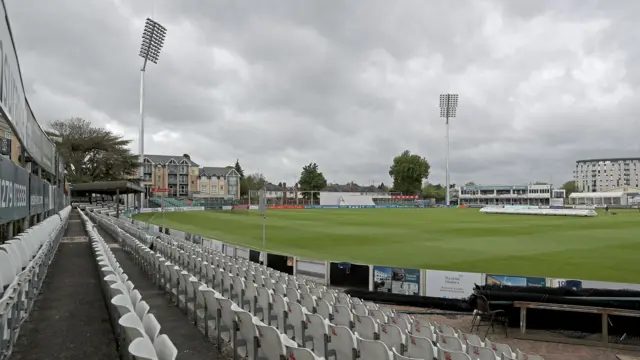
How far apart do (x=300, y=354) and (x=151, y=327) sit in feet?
4.55

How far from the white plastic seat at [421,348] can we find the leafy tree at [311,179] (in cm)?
12446

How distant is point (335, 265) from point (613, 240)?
75.9ft

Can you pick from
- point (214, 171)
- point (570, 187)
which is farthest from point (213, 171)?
point (570, 187)

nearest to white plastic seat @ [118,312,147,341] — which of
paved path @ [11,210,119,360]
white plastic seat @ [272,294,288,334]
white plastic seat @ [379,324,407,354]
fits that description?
paved path @ [11,210,119,360]

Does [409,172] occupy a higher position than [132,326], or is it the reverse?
[409,172]

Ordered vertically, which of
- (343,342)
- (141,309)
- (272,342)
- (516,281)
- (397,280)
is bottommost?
(397,280)

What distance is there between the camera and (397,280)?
12.7 m

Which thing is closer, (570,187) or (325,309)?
(325,309)

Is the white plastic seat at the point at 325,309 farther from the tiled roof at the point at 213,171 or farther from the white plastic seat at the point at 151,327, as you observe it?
the tiled roof at the point at 213,171

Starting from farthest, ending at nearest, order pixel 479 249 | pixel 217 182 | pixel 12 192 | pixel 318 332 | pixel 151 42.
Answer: pixel 217 182 → pixel 151 42 → pixel 479 249 → pixel 12 192 → pixel 318 332

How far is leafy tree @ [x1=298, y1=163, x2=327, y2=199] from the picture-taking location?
13150 cm

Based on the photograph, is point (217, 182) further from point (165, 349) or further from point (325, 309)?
point (165, 349)

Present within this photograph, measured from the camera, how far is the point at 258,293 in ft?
23.7

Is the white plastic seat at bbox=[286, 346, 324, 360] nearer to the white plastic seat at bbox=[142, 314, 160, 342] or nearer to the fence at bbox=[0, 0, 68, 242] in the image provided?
the white plastic seat at bbox=[142, 314, 160, 342]
